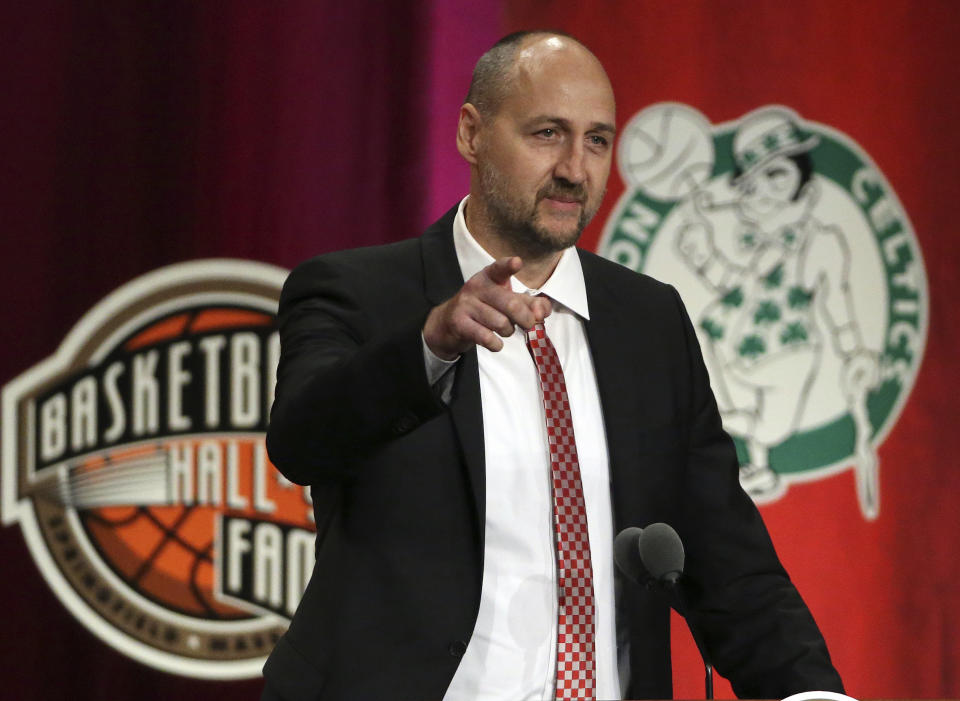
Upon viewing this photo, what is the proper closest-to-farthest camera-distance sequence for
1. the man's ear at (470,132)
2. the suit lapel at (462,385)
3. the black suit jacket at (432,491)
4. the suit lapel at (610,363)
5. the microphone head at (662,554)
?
the microphone head at (662,554) → the black suit jacket at (432,491) → the suit lapel at (462,385) → the suit lapel at (610,363) → the man's ear at (470,132)

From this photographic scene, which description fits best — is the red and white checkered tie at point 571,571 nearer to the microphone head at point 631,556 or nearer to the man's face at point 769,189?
the microphone head at point 631,556

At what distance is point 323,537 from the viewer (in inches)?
57.7

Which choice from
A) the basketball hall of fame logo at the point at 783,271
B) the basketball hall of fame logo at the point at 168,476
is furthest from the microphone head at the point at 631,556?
the basketball hall of fame logo at the point at 783,271

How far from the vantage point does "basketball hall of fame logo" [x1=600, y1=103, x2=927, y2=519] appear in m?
2.87

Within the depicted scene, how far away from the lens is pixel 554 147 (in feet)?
4.94

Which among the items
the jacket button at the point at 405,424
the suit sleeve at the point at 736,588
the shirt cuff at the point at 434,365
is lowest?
the suit sleeve at the point at 736,588

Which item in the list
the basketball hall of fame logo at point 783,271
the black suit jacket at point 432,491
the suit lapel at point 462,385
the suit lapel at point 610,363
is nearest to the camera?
the black suit jacket at point 432,491

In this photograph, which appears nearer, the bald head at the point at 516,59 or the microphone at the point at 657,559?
the microphone at the point at 657,559

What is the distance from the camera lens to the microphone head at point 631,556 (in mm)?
1174

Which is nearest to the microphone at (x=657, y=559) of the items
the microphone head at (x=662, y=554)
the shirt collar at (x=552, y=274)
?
the microphone head at (x=662, y=554)

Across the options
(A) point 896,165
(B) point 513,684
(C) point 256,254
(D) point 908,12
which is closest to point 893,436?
(A) point 896,165

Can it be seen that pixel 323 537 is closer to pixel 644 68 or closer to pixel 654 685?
pixel 654 685

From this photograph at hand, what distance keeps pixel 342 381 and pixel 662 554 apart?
14.9 inches

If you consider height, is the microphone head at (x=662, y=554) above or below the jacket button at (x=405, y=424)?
below
